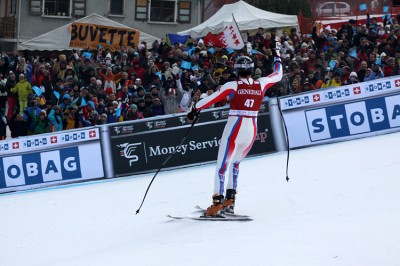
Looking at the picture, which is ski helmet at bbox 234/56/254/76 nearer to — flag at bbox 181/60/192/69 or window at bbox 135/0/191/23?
flag at bbox 181/60/192/69

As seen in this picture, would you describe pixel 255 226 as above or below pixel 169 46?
below

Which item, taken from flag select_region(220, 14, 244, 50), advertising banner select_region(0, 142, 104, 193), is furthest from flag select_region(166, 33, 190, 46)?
advertising banner select_region(0, 142, 104, 193)

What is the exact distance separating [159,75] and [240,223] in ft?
35.8

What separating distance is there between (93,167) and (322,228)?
→ 8.63 m

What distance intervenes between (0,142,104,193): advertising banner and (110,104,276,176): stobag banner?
60cm

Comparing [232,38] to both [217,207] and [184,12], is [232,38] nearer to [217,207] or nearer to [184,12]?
[217,207]

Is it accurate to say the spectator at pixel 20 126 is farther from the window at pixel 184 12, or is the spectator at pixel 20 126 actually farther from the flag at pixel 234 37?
the window at pixel 184 12

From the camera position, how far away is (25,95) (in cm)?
2197

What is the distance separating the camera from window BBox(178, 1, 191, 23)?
47.2m

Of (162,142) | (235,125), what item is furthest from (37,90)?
(235,125)

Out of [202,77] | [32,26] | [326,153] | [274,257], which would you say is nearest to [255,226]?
[274,257]

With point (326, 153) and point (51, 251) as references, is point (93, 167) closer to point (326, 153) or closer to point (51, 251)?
point (326, 153)

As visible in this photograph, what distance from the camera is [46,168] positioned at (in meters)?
17.7

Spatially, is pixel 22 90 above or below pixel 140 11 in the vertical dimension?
below
